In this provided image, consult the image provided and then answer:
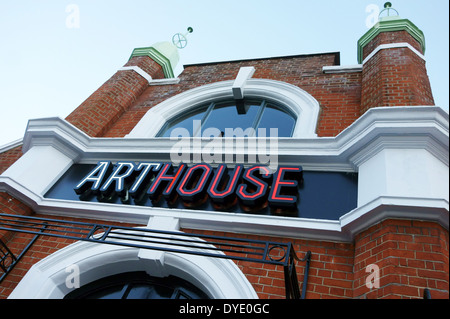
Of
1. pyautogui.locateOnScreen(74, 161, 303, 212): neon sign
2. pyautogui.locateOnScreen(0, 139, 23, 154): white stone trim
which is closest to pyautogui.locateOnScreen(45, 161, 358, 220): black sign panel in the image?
pyautogui.locateOnScreen(74, 161, 303, 212): neon sign

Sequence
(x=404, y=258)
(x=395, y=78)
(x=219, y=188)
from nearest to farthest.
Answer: (x=404, y=258) → (x=219, y=188) → (x=395, y=78)

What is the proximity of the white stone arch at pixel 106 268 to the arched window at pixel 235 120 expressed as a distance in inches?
118

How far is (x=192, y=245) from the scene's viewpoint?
127 inches

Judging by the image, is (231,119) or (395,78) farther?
(231,119)

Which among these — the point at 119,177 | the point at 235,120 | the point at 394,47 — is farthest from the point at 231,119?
the point at 394,47

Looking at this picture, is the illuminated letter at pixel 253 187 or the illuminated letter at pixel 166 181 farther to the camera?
the illuminated letter at pixel 166 181

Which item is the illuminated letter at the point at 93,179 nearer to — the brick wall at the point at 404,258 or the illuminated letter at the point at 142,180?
the illuminated letter at the point at 142,180

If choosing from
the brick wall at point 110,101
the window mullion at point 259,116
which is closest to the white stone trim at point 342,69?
the window mullion at point 259,116

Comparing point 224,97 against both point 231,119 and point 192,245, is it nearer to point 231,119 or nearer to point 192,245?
point 231,119

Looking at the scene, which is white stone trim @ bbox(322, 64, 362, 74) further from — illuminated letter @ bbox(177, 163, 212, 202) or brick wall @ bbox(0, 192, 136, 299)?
brick wall @ bbox(0, 192, 136, 299)

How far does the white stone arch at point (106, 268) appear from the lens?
3617 mm

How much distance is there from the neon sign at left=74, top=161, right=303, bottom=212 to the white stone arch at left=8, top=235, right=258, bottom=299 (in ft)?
2.63

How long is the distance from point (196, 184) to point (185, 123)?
275cm
